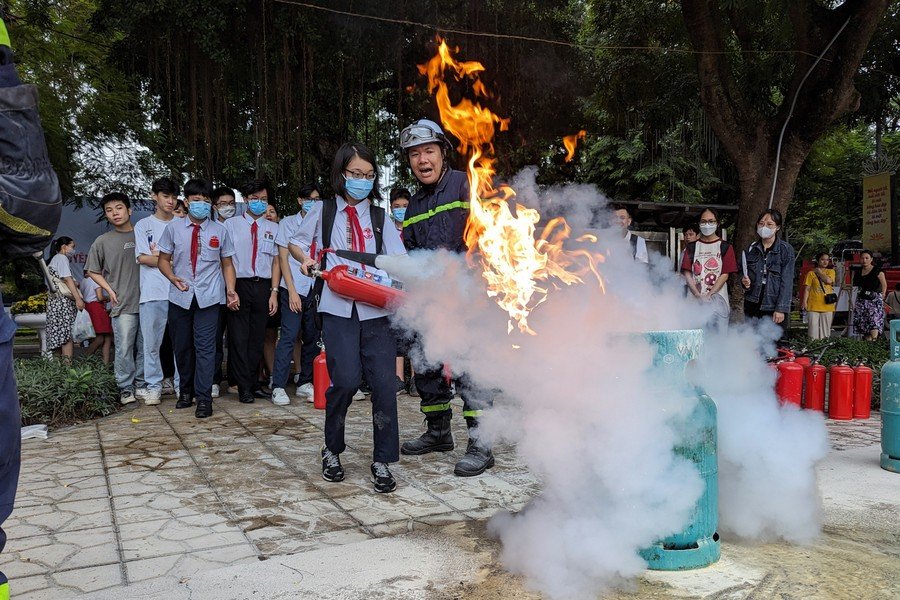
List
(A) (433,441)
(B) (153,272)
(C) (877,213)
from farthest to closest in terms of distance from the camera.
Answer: (C) (877,213) → (B) (153,272) → (A) (433,441)

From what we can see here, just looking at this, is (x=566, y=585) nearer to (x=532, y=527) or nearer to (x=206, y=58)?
(x=532, y=527)

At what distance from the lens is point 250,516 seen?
3.71 metres

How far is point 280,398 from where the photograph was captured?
7090 mm

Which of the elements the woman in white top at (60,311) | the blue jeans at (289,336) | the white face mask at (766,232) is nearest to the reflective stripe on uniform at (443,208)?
the blue jeans at (289,336)

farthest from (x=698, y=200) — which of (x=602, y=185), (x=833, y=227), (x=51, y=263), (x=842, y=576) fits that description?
(x=842, y=576)

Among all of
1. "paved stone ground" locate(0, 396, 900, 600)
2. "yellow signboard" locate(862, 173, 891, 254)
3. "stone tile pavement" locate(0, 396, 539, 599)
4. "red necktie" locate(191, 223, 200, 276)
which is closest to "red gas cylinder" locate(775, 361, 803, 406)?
"paved stone ground" locate(0, 396, 900, 600)

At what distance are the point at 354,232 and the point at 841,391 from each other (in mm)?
5260

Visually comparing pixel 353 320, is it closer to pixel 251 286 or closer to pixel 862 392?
pixel 251 286

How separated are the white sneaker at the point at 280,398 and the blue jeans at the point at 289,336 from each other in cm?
11

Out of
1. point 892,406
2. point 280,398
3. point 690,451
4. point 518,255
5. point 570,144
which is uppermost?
point 570,144

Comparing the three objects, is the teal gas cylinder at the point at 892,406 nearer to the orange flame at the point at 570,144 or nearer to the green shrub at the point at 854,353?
the green shrub at the point at 854,353

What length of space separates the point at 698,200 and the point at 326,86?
49.4ft

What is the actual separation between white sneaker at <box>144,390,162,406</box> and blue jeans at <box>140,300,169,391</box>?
45 millimetres

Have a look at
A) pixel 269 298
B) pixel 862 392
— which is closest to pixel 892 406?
pixel 862 392
